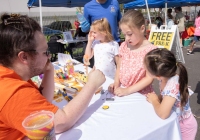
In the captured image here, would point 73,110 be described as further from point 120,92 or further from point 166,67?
point 166,67

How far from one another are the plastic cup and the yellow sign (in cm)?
331

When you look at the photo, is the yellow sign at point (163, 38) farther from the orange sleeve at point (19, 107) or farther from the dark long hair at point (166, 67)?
the orange sleeve at point (19, 107)

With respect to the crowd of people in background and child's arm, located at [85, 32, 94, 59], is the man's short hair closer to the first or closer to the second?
the crowd of people in background

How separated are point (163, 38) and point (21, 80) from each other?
3514mm

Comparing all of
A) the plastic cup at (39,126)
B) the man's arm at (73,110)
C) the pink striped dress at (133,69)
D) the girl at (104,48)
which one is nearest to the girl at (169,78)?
the pink striped dress at (133,69)

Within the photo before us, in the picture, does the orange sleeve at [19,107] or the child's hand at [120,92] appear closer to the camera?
the orange sleeve at [19,107]

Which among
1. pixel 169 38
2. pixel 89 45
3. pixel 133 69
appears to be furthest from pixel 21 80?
pixel 169 38

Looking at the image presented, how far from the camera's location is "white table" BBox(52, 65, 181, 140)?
910 millimetres

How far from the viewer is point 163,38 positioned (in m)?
3.84

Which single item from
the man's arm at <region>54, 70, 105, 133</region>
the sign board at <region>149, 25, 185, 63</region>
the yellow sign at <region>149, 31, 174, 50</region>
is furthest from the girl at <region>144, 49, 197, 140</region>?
the yellow sign at <region>149, 31, 174, 50</region>

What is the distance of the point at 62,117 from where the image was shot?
89 cm

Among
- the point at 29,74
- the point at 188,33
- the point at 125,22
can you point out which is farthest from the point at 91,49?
the point at 188,33

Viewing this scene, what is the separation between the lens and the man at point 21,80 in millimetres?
737

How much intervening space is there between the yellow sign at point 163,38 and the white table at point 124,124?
282 centimetres
